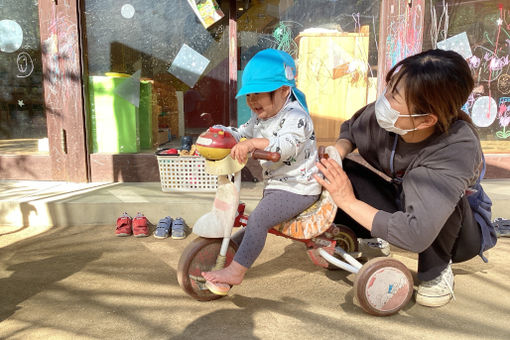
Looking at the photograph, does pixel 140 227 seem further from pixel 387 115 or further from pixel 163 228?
pixel 387 115

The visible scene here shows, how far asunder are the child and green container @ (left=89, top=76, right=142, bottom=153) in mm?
2500

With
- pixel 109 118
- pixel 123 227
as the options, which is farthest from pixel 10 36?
pixel 123 227

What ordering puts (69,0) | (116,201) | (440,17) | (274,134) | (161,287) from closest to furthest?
(274,134) → (161,287) → (116,201) → (69,0) → (440,17)

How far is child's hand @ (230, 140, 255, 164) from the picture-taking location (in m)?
1.73

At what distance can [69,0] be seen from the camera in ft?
12.6

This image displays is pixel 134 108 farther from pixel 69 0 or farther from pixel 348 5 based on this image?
pixel 348 5

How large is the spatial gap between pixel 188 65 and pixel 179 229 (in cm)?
204

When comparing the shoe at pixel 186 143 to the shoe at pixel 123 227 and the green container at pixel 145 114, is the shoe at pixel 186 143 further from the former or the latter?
the shoe at pixel 123 227

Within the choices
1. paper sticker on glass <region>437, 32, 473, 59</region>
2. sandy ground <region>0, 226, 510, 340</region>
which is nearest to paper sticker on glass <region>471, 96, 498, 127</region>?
paper sticker on glass <region>437, 32, 473, 59</region>

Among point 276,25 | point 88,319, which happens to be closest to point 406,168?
point 88,319

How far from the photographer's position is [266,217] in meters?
1.89

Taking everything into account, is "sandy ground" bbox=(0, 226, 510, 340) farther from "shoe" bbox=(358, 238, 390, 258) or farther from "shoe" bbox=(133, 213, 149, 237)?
"shoe" bbox=(133, 213, 149, 237)

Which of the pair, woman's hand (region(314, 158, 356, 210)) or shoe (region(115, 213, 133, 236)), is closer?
woman's hand (region(314, 158, 356, 210))

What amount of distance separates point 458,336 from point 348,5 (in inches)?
136
